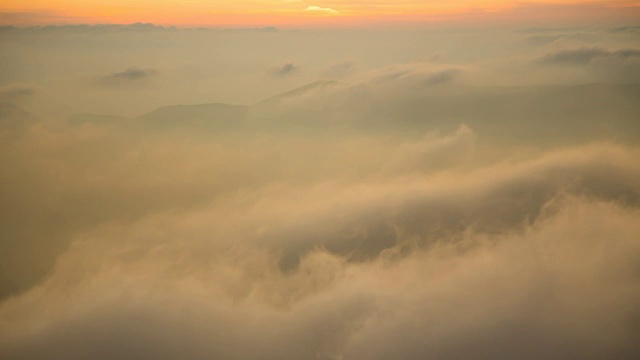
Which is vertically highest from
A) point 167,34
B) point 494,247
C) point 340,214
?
point 167,34

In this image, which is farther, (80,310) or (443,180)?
(443,180)

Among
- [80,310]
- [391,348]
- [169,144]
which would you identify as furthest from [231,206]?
[391,348]

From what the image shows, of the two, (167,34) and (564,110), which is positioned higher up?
(167,34)

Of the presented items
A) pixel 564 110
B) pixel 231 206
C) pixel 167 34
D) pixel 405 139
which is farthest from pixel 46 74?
pixel 564 110

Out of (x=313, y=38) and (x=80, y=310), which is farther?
(x=313, y=38)

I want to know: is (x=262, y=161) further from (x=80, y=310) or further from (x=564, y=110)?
(x=564, y=110)

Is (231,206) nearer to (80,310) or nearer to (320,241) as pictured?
(320,241)
